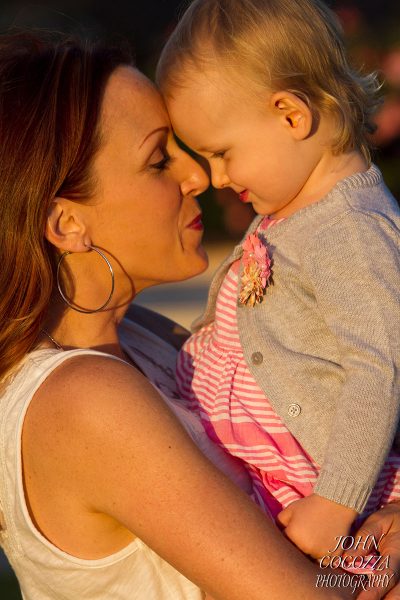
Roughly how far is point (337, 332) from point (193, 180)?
2.64 ft

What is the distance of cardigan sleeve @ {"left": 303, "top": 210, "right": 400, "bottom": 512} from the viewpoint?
104 inches

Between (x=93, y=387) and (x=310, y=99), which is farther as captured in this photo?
(x=310, y=99)

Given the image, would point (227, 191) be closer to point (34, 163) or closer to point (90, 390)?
point (34, 163)

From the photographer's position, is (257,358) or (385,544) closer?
(385,544)

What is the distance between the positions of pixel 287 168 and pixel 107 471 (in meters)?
1.09

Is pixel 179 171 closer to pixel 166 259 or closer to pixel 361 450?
pixel 166 259

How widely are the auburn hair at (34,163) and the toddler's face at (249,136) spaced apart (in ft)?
1.00

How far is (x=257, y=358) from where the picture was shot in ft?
9.89

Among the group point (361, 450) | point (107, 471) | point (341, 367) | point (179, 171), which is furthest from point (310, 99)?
point (107, 471)

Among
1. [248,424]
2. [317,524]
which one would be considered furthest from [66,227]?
[317,524]

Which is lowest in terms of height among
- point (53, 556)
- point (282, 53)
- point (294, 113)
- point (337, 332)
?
point (53, 556)

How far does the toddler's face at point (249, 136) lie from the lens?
3.06 metres

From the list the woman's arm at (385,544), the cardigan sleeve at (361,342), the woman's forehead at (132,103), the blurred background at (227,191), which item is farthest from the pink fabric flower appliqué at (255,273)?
the blurred background at (227,191)

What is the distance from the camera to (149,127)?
3.14 meters
